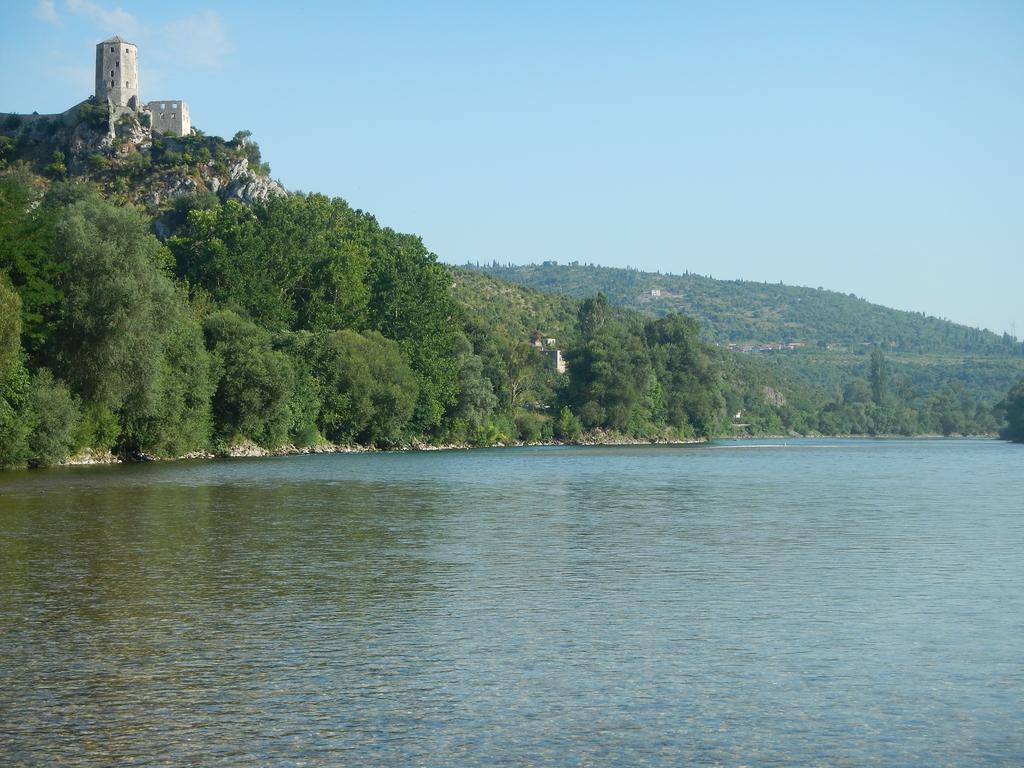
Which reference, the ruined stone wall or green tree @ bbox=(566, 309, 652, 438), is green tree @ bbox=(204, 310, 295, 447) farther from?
the ruined stone wall

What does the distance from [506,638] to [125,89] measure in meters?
165

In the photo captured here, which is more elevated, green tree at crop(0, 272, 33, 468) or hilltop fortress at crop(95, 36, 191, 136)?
hilltop fortress at crop(95, 36, 191, 136)

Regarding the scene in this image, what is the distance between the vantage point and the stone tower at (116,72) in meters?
165

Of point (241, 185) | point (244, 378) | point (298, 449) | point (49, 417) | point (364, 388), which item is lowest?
point (298, 449)

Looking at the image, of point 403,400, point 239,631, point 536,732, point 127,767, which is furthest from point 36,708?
point 403,400

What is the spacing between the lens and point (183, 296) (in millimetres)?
77375

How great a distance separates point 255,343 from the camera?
3177 inches

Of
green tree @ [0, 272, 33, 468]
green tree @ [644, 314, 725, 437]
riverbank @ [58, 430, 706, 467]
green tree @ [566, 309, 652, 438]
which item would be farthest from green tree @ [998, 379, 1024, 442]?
green tree @ [0, 272, 33, 468]

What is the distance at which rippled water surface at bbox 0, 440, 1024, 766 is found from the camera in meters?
12.5

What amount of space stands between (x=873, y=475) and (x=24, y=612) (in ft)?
181

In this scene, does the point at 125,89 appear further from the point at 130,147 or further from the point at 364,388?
the point at 364,388

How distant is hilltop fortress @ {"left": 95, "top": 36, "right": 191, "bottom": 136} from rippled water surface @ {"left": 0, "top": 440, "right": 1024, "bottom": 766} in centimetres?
13825

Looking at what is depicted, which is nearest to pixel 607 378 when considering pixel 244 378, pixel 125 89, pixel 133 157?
pixel 244 378

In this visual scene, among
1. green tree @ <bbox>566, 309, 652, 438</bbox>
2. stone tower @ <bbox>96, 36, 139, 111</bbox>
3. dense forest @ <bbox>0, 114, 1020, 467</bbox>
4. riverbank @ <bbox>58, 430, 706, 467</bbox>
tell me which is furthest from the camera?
stone tower @ <bbox>96, 36, 139, 111</bbox>
